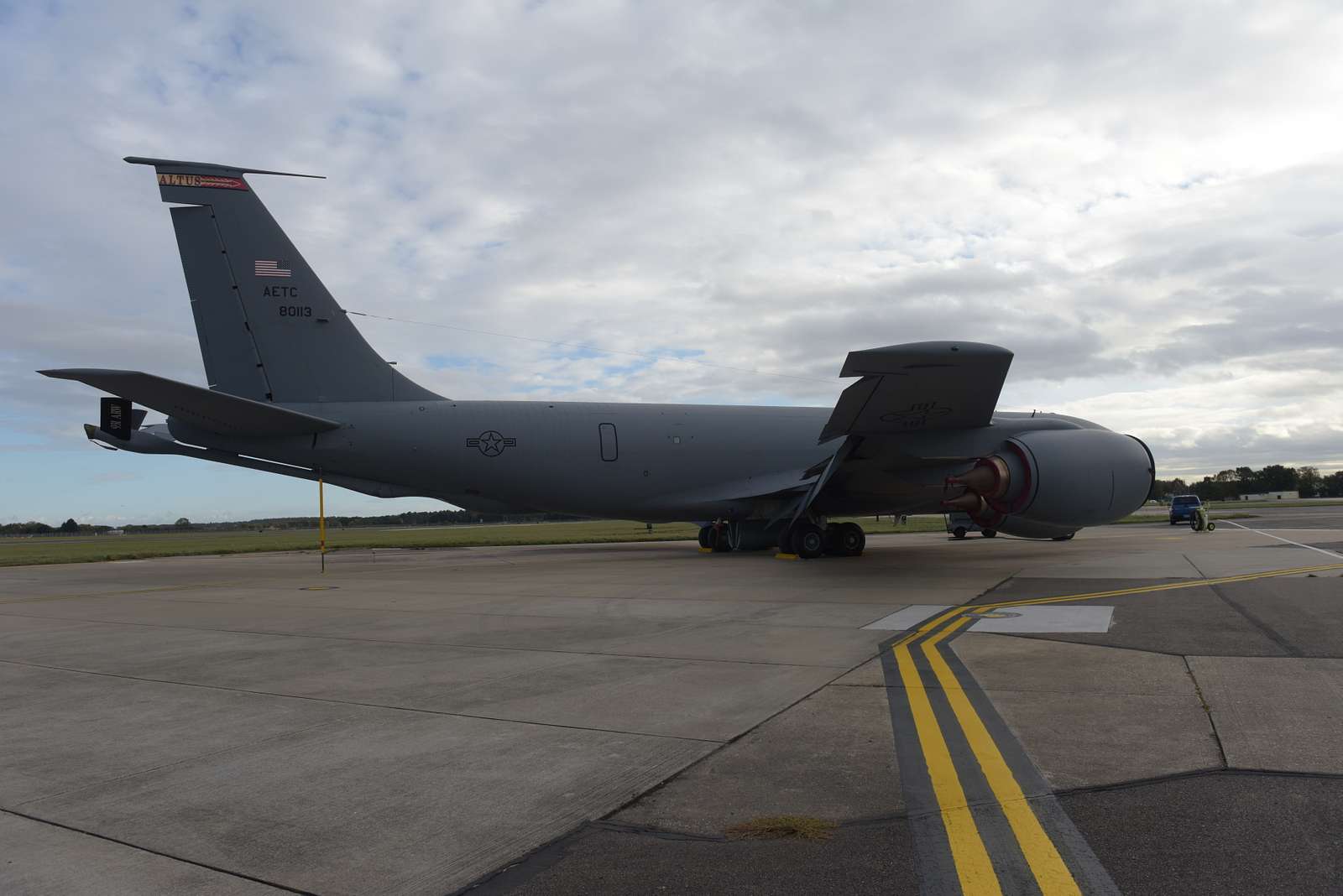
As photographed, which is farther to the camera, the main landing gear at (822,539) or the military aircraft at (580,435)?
the main landing gear at (822,539)

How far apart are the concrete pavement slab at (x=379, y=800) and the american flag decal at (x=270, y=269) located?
43.5 ft

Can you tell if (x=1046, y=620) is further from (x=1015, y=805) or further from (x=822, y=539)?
(x=822, y=539)

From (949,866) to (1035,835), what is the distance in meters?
0.45

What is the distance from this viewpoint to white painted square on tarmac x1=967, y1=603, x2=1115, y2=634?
303 inches

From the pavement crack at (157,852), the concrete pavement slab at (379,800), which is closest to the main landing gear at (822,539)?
the concrete pavement slab at (379,800)

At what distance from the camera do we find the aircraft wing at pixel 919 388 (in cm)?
1157

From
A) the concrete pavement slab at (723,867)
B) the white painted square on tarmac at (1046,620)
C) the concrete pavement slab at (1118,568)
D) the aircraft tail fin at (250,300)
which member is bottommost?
the concrete pavement slab at (1118,568)

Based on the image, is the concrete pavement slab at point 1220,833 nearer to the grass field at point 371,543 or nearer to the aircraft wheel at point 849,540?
the aircraft wheel at point 849,540

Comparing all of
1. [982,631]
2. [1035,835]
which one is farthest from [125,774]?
[982,631]

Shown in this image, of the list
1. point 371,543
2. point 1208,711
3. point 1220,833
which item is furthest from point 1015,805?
point 371,543

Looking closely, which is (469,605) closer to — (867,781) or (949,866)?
(867,781)

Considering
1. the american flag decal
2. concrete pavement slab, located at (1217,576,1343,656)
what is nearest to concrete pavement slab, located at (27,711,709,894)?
concrete pavement slab, located at (1217,576,1343,656)

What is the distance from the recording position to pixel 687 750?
421cm

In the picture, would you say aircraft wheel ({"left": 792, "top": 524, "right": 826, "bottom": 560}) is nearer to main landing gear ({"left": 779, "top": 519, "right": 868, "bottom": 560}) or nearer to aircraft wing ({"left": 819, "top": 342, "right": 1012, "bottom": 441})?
main landing gear ({"left": 779, "top": 519, "right": 868, "bottom": 560})
